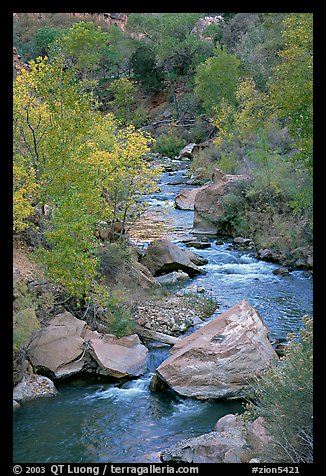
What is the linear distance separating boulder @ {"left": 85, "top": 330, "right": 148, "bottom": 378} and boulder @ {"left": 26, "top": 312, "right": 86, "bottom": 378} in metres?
0.29

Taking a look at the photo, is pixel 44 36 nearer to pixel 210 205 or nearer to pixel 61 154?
→ pixel 210 205

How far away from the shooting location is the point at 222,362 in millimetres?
9422

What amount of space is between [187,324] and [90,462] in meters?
5.34

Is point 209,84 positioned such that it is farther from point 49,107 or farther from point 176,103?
point 49,107

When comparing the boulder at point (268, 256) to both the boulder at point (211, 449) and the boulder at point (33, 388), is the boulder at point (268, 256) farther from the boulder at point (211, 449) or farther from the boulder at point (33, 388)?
the boulder at point (211, 449)

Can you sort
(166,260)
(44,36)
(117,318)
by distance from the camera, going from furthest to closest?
(44,36)
(166,260)
(117,318)

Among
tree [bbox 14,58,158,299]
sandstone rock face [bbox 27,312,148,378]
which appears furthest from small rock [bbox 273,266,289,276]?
sandstone rock face [bbox 27,312,148,378]

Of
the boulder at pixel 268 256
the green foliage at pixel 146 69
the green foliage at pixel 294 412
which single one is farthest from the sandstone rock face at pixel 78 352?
the green foliage at pixel 146 69

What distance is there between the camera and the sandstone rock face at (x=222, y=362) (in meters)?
9.23

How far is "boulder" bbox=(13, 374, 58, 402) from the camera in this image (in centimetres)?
905

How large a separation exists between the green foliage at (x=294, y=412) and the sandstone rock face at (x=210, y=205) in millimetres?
14597

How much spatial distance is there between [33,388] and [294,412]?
5090mm

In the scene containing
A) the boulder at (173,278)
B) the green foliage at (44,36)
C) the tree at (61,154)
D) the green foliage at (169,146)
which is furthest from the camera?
the green foliage at (44,36)

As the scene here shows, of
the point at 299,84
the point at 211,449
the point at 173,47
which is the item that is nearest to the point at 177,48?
the point at 173,47
